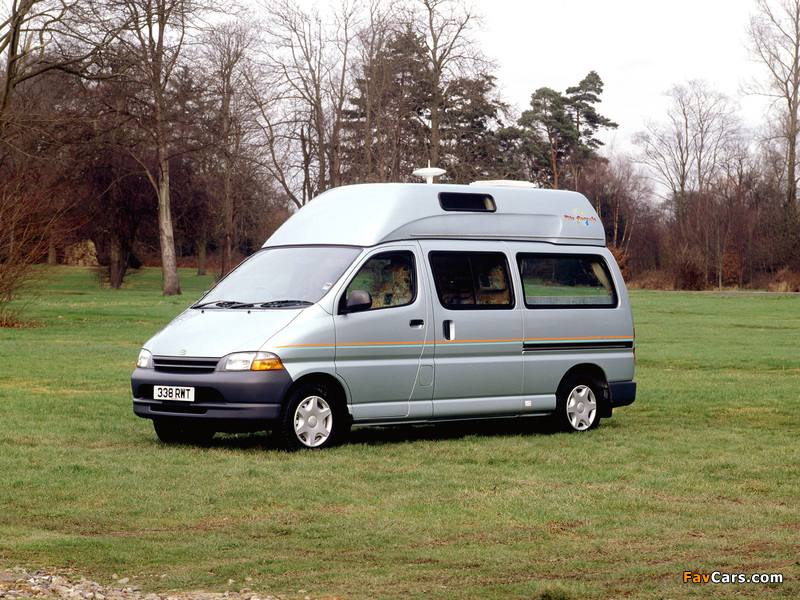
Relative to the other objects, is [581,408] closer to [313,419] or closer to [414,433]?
[414,433]

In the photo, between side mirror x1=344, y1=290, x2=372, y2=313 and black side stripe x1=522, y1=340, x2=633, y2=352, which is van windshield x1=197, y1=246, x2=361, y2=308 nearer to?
side mirror x1=344, y1=290, x2=372, y2=313

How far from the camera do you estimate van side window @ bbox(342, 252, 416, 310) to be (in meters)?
10.3

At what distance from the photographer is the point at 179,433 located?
10.7m

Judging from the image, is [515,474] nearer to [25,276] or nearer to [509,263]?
[509,263]

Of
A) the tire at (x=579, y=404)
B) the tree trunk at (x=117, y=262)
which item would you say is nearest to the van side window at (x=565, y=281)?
the tire at (x=579, y=404)

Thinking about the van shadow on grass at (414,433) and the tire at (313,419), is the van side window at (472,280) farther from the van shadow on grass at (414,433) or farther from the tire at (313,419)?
the tire at (313,419)

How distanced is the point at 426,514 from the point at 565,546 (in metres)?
1.22

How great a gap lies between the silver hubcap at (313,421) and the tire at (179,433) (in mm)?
921

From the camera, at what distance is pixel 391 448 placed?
10320 mm

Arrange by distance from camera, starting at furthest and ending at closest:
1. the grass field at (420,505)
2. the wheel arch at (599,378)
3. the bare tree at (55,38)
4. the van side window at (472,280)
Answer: the bare tree at (55,38) → the wheel arch at (599,378) → the van side window at (472,280) → the grass field at (420,505)

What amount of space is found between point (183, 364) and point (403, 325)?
7.21 ft

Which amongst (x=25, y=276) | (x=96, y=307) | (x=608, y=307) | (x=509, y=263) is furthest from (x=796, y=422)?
(x=96, y=307)

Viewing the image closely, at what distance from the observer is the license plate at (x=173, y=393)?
9609 millimetres

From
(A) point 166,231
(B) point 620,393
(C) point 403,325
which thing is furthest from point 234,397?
(A) point 166,231
